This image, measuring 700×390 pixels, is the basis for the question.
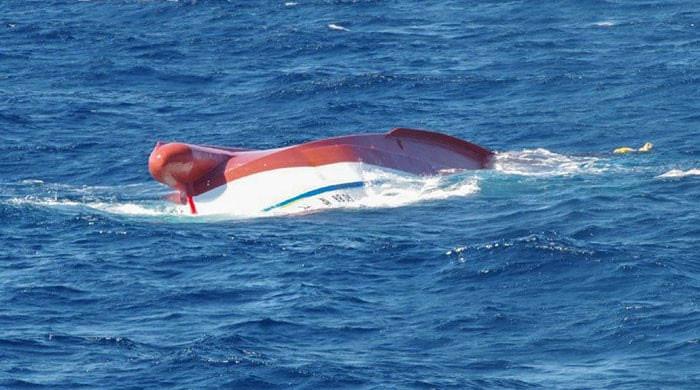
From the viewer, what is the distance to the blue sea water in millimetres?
47188

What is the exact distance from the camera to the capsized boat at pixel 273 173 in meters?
65.1

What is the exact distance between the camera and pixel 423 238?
59094mm

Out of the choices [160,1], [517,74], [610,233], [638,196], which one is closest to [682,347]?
[610,233]

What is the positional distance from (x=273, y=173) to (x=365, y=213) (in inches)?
166

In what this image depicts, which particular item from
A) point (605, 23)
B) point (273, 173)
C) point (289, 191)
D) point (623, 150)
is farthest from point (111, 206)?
point (605, 23)

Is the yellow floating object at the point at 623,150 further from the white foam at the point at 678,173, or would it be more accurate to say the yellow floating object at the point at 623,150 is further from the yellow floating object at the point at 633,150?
the white foam at the point at 678,173

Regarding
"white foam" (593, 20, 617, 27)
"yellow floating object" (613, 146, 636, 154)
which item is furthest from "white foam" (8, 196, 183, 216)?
"white foam" (593, 20, 617, 27)

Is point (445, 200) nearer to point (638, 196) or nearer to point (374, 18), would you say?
point (638, 196)

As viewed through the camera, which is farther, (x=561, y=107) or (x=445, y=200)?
(x=561, y=107)

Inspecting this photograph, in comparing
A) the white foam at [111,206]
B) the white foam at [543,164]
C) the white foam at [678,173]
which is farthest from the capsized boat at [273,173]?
the white foam at [678,173]

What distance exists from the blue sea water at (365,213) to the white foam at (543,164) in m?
0.16

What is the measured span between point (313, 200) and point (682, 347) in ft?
70.8

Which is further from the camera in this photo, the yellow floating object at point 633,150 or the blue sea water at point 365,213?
the yellow floating object at point 633,150

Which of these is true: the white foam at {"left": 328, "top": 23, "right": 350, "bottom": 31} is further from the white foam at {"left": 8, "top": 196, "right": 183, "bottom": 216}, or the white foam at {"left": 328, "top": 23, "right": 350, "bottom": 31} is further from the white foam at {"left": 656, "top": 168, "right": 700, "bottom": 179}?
the white foam at {"left": 656, "top": 168, "right": 700, "bottom": 179}
